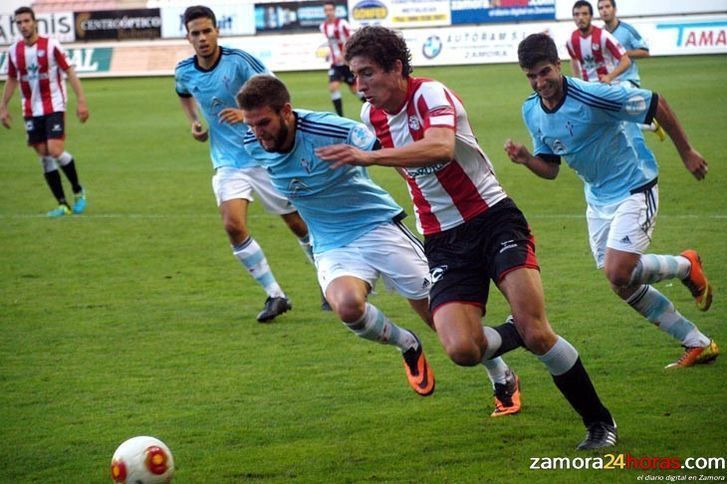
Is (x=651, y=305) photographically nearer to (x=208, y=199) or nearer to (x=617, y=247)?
(x=617, y=247)

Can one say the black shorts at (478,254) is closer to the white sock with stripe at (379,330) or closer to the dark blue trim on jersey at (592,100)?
the white sock with stripe at (379,330)

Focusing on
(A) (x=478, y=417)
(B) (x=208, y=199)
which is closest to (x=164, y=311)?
(A) (x=478, y=417)

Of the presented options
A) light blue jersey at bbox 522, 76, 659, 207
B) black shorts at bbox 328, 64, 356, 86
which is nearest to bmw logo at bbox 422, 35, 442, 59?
black shorts at bbox 328, 64, 356, 86

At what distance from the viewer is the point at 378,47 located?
546cm

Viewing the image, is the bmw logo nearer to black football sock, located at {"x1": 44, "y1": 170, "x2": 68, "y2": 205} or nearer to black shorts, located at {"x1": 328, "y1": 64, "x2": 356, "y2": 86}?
black shorts, located at {"x1": 328, "y1": 64, "x2": 356, "y2": 86}

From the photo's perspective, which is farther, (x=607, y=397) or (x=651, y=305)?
(x=651, y=305)

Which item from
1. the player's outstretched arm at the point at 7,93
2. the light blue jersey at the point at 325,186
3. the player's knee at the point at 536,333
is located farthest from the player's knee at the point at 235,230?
the player's outstretched arm at the point at 7,93

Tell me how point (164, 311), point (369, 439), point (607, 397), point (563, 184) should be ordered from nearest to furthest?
point (369, 439) < point (607, 397) < point (164, 311) < point (563, 184)

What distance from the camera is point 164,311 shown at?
358 inches

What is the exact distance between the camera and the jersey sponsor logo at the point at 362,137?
5816 millimetres

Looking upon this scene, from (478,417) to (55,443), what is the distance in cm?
222

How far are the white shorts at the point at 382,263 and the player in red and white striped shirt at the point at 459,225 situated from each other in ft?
1.44

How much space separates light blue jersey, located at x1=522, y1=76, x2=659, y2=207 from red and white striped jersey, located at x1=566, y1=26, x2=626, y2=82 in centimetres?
802

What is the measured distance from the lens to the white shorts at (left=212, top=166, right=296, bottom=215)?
348 inches
